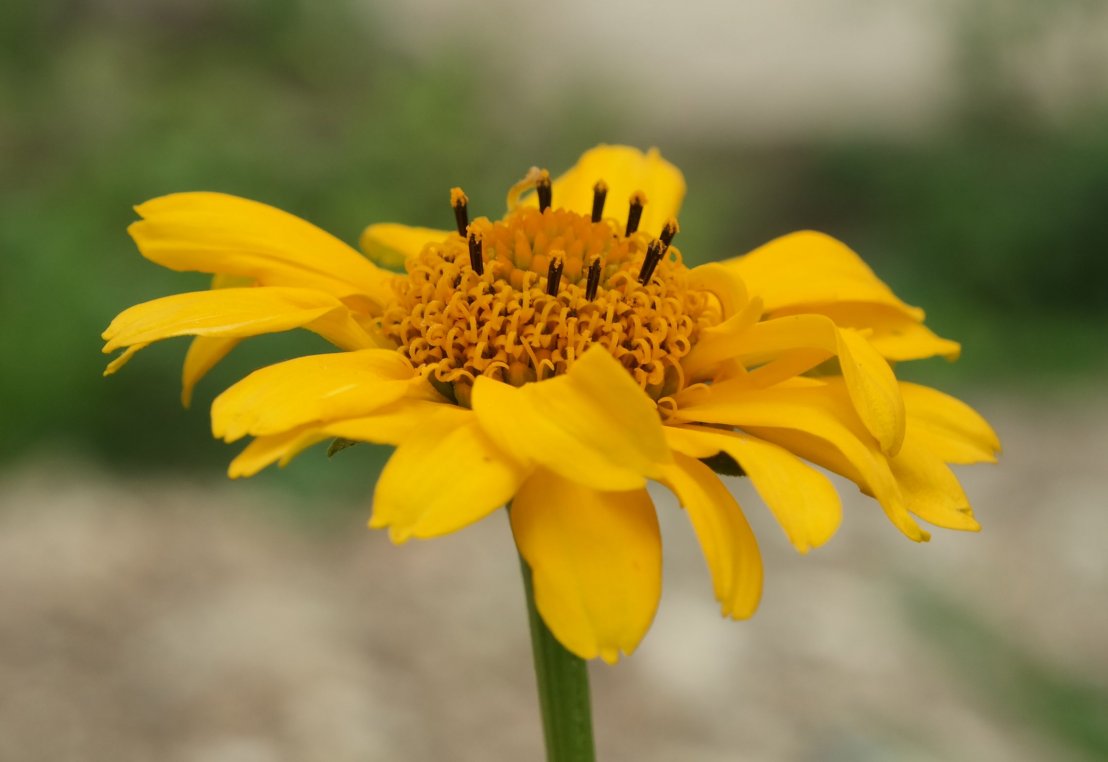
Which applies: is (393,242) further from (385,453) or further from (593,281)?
(385,453)

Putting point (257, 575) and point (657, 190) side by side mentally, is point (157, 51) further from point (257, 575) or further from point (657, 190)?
point (657, 190)

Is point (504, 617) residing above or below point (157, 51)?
below

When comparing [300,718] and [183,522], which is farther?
[183,522]

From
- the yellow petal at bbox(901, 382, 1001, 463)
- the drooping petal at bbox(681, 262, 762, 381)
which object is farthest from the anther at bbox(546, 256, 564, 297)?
the yellow petal at bbox(901, 382, 1001, 463)

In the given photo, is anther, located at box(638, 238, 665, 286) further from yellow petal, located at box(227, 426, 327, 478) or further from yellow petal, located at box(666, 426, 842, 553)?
yellow petal, located at box(227, 426, 327, 478)

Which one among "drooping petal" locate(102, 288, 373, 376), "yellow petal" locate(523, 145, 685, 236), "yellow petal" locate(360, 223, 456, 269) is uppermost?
"yellow petal" locate(523, 145, 685, 236)

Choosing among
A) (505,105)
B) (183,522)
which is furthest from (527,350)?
(505,105)

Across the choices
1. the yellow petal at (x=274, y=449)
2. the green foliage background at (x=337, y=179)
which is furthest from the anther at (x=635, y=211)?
the green foliage background at (x=337, y=179)
